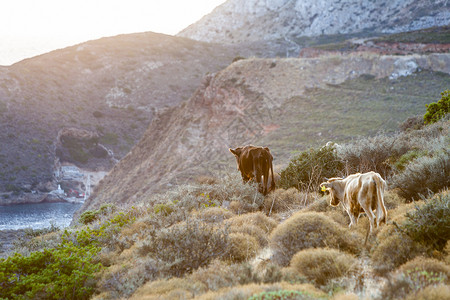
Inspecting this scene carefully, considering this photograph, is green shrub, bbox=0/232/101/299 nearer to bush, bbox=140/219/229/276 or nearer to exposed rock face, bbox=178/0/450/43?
bush, bbox=140/219/229/276

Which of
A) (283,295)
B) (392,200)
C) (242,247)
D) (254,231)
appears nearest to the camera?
(283,295)

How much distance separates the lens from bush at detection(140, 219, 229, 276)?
520 cm

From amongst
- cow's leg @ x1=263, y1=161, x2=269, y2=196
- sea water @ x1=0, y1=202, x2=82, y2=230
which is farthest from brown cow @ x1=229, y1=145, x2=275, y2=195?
sea water @ x1=0, y1=202, x2=82, y2=230

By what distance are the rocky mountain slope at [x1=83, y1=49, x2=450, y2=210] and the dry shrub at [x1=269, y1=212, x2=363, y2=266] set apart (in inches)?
687

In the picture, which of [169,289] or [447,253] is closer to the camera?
[447,253]

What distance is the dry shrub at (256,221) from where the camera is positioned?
6777mm

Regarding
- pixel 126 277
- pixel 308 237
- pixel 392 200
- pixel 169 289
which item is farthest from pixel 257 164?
pixel 169 289

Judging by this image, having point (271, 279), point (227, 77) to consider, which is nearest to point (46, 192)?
point (227, 77)

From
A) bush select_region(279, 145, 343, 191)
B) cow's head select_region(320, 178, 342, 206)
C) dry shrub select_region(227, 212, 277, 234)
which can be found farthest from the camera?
bush select_region(279, 145, 343, 191)

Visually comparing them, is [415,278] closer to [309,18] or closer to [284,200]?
[284,200]

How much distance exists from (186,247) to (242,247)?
89 cm

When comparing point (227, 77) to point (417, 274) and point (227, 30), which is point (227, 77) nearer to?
point (417, 274)

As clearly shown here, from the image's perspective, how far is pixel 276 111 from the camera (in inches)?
1211

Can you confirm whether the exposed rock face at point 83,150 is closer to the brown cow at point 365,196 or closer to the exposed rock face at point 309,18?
the brown cow at point 365,196
